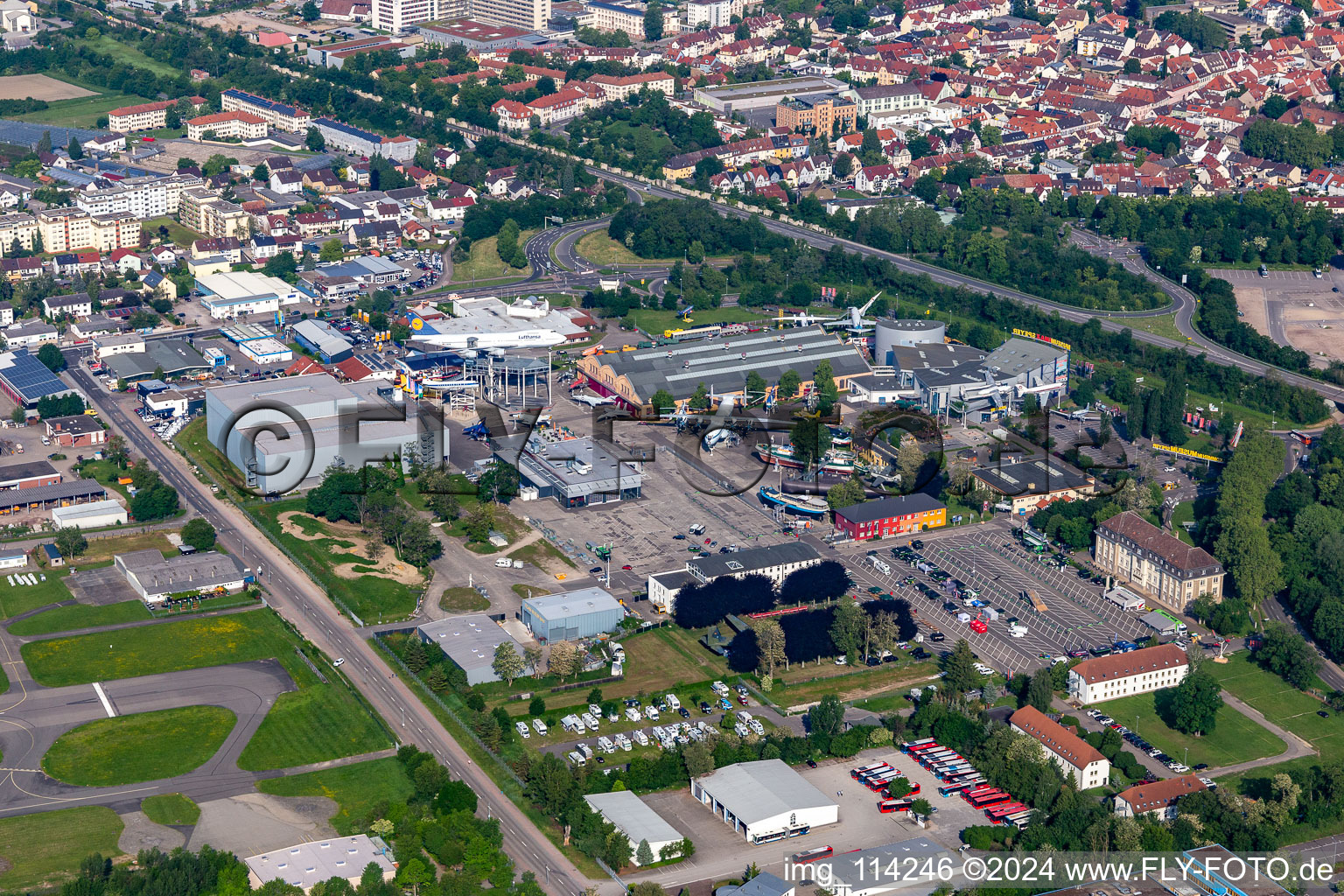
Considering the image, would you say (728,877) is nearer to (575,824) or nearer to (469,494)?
(575,824)

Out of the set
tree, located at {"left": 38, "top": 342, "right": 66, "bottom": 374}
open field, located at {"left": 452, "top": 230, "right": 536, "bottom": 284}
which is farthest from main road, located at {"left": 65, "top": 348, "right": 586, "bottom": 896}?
open field, located at {"left": 452, "top": 230, "right": 536, "bottom": 284}

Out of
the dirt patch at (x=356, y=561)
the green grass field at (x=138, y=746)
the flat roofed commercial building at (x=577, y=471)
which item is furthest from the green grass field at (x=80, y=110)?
the green grass field at (x=138, y=746)

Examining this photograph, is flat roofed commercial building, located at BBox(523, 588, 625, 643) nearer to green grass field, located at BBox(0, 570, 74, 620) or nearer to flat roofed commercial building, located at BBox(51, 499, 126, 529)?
green grass field, located at BBox(0, 570, 74, 620)

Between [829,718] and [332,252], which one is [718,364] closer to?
[332,252]

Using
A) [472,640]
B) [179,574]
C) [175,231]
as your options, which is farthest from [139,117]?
[472,640]

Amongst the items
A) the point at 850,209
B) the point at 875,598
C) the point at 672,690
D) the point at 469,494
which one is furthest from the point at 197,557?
the point at 850,209

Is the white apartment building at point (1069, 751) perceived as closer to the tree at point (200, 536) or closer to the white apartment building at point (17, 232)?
the tree at point (200, 536)
